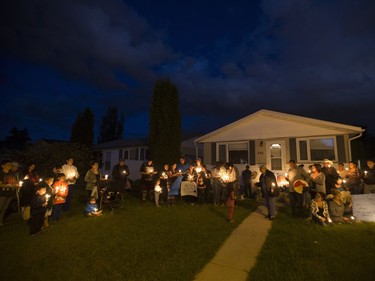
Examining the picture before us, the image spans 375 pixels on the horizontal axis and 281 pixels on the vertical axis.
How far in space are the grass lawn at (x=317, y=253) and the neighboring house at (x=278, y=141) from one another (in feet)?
18.0

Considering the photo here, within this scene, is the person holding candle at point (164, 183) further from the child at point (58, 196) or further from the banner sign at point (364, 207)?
the banner sign at point (364, 207)

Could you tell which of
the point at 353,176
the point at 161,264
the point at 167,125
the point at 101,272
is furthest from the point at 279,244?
the point at 167,125

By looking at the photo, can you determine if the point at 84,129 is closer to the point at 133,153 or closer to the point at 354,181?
the point at 133,153

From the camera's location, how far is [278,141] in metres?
12.6

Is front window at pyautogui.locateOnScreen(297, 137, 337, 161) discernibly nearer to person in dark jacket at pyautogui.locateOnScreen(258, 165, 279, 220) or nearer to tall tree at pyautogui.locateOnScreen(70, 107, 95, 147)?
person in dark jacket at pyautogui.locateOnScreen(258, 165, 279, 220)

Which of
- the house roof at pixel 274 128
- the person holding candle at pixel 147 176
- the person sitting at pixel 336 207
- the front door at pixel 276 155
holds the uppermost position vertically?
the house roof at pixel 274 128

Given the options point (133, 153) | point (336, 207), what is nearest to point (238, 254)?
point (336, 207)

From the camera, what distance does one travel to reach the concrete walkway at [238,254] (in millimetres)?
3957

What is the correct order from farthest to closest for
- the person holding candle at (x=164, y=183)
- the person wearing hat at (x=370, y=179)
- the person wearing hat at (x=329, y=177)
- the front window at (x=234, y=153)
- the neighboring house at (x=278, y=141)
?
the front window at (x=234, y=153) < the neighboring house at (x=278, y=141) < the person holding candle at (x=164, y=183) < the person wearing hat at (x=329, y=177) < the person wearing hat at (x=370, y=179)

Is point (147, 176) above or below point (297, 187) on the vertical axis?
above

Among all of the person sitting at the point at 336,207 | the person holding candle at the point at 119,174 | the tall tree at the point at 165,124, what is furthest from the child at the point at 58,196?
the person sitting at the point at 336,207

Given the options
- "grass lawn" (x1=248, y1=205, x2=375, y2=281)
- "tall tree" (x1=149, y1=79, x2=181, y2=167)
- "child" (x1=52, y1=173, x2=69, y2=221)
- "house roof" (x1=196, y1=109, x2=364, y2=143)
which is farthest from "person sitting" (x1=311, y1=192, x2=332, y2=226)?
"tall tree" (x1=149, y1=79, x2=181, y2=167)

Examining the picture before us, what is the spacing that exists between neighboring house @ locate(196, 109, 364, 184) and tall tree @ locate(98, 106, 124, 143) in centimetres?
4272

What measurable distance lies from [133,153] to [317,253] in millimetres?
19360
